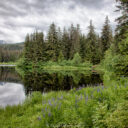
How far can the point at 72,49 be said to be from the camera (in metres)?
55.8

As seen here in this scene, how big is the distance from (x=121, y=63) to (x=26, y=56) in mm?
48759

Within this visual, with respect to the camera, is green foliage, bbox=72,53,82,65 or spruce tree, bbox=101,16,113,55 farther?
spruce tree, bbox=101,16,113,55

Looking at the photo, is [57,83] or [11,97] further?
[57,83]

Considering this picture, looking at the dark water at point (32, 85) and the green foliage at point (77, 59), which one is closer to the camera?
the dark water at point (32, 85)

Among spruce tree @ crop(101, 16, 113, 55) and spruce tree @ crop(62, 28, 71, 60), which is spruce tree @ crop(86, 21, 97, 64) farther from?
spruce tree @ crop(62, 28, 71, 60)

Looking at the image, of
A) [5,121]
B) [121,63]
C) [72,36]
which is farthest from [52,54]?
[5,121]

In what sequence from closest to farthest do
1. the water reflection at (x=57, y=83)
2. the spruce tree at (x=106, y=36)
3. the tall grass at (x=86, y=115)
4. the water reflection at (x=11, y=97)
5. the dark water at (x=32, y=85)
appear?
the tall grass at (x=86, y=115), the water reflection at (x=11, y=97), the dark water at (x=32, y=85), the water reflection at (x=57, y=83), the spruce tree at (x=106, y=36)

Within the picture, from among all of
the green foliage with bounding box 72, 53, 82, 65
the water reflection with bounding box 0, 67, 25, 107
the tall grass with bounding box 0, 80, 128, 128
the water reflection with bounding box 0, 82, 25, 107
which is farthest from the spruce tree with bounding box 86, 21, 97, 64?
the tall grass with bounding box 0, 80, 128, 128

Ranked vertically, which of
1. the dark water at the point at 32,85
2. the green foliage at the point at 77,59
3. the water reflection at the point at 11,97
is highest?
the green foliage at the point at 77,59

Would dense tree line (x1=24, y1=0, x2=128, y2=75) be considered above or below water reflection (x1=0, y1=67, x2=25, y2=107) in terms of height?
above

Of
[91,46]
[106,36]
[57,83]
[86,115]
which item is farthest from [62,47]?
[86,115]

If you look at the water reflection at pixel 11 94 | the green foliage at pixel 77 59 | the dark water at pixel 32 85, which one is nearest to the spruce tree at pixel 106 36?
the green foliage at pixel 77 59

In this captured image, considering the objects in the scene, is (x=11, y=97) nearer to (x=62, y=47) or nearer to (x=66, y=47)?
(x=62, y=47)

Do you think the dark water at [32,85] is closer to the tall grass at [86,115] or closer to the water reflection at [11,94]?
the water reflection at [11,94]
